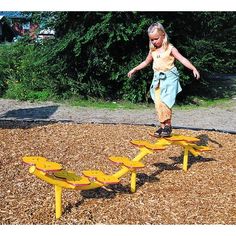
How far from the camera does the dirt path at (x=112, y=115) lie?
305 inches

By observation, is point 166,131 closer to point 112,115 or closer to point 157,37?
point 157,37

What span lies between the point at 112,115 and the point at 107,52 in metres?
1.84

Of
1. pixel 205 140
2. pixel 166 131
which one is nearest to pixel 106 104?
pixel 205 140

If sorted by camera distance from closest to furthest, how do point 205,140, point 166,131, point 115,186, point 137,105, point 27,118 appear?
1. point 115,186
2. point 166,131
3. point 205,140
4. point 27,118
5. point 137,105

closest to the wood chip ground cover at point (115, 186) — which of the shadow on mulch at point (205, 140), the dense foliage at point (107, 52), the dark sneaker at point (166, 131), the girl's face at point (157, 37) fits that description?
the shadow on mulch at point (205, 140)

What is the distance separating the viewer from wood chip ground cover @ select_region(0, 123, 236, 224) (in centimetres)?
329

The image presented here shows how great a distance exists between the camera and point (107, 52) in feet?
31.3

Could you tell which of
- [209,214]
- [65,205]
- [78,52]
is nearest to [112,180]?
[65,205]

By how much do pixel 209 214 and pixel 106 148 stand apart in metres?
2.11

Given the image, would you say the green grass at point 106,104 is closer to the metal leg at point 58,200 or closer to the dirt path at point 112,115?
the dirt path at point 112,115

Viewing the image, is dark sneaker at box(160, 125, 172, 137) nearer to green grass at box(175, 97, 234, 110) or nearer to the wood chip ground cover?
the wood chip ground cover

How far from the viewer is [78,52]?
9367mm

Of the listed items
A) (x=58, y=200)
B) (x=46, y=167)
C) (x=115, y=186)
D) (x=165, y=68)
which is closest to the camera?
(x=46, y=167)

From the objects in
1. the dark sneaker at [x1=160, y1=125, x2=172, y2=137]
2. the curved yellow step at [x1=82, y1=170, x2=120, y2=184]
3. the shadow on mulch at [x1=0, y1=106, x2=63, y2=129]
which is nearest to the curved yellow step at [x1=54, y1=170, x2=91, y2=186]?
the curved yellow step at [x1=82, y1=170, x2=120, y2=184]
